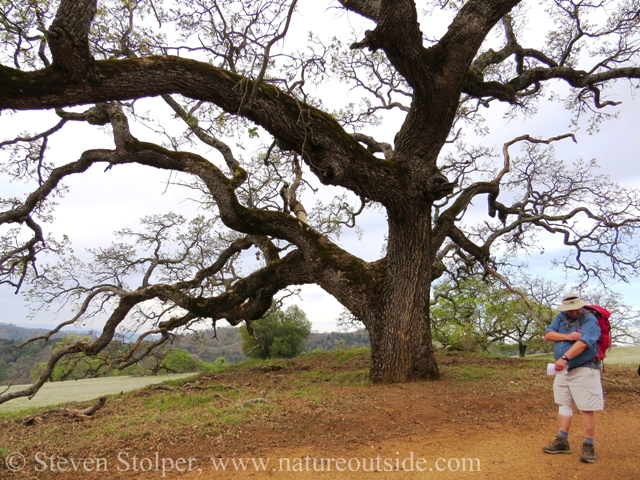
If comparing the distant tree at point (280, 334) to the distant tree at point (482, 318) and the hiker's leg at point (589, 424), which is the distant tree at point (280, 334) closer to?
the distant tree at point (482, 318)

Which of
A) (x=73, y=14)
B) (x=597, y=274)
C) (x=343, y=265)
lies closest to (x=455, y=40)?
(x=343, y=265)

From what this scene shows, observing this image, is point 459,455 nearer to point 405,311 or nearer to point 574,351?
point 574,351

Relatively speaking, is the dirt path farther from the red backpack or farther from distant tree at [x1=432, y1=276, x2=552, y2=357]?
distant tree at [x1=432, y1=276, x2=552, y2=357]

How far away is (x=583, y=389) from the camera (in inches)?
149

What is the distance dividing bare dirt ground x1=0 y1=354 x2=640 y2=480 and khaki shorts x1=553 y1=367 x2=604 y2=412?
515 millimetres

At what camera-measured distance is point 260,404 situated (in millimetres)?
5594

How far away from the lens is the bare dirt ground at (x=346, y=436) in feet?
11.7

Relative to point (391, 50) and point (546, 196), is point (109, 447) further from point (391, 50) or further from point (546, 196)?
point (546, 196)

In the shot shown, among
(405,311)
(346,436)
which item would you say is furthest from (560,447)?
(405,311)

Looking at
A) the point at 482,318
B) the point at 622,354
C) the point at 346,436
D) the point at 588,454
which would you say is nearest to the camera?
the point at 588,454

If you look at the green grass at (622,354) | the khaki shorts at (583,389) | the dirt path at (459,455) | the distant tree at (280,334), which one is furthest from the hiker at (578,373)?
the distant tree at (280,334)

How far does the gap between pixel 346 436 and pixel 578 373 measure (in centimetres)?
248

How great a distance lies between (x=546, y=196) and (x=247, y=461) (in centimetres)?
1018

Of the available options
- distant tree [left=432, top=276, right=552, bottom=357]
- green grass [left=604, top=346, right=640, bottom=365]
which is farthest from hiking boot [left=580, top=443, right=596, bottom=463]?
distant tree [left=432, top=276, right=552, bottom=357]
